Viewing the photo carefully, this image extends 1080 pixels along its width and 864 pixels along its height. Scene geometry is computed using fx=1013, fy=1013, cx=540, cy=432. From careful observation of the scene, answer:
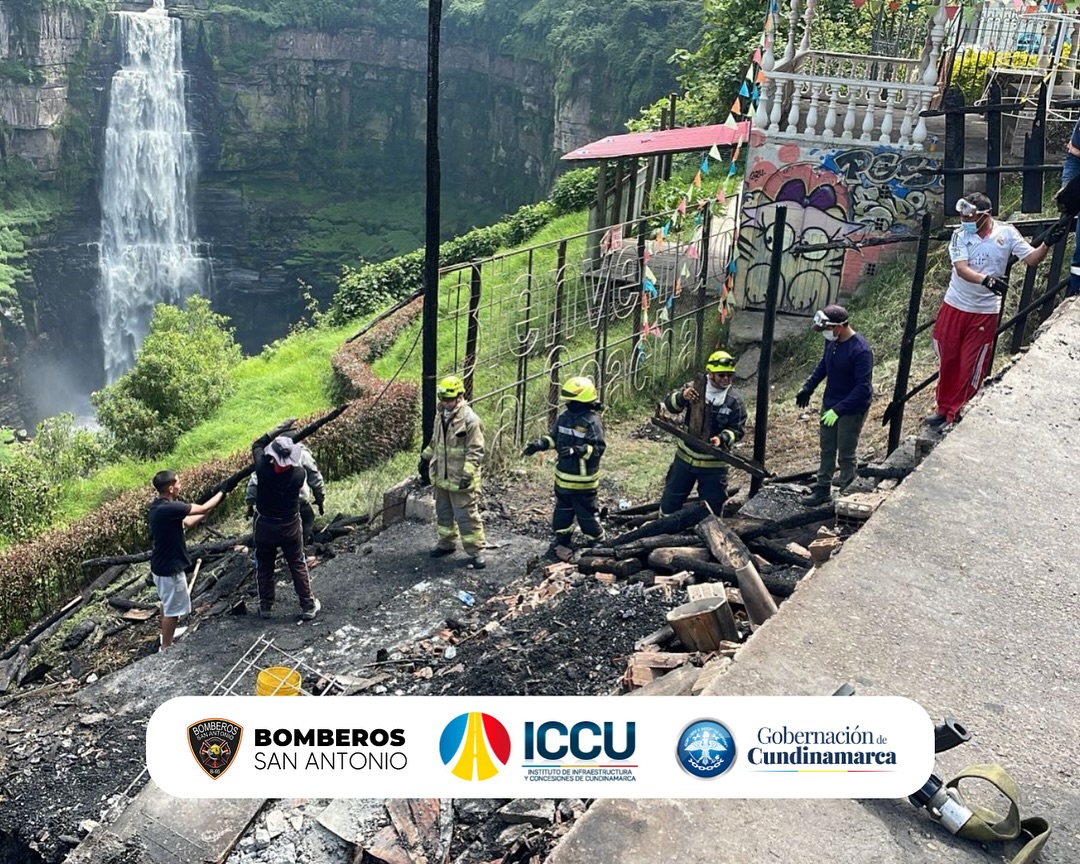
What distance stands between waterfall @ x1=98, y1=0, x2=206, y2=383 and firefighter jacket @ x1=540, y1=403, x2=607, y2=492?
3949 centimetres

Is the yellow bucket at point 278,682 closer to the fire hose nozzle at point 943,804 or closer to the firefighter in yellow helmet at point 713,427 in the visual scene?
the firefighter in yellow helmet at point 713,427

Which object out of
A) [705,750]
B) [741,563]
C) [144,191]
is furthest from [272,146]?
[705,750]

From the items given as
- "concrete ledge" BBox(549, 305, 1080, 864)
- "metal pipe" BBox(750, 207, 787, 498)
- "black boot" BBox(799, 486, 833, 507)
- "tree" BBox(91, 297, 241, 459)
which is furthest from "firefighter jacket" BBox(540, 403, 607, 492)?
"tree" BBox(91, 297, 241, 459)

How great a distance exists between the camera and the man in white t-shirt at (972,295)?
6.23m

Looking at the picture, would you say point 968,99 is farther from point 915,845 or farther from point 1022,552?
point 915,845

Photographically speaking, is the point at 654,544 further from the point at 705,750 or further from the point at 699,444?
the point at 705,750

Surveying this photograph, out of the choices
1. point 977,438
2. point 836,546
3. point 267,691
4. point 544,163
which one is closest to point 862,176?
point 977,438

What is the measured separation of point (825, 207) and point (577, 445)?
6.07m

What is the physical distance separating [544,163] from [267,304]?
47.1 feet

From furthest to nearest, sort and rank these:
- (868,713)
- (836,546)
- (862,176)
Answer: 1. (862,176)
2. (836,546)
3. (868,713)

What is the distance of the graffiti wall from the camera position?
1135cm

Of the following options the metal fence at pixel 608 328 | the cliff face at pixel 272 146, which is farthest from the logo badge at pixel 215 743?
the cliff face at pixel 272 146

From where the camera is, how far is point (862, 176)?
11.4 metres

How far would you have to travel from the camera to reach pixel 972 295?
21.1 feet
